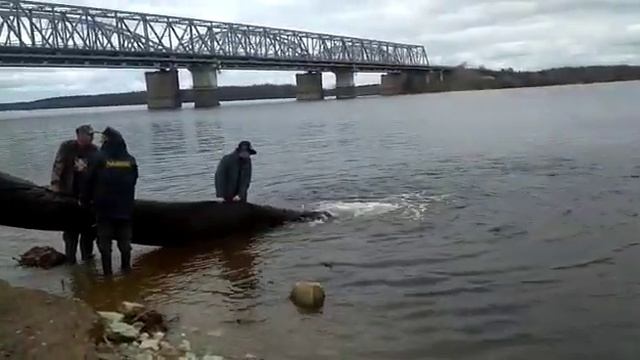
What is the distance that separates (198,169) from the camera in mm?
29828

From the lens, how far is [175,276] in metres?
11.5

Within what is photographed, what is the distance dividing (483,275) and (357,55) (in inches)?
7022

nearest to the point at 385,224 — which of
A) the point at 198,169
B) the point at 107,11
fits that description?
the point at 198,169

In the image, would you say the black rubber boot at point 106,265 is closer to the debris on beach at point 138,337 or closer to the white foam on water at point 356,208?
the debris on beach at point 138,337

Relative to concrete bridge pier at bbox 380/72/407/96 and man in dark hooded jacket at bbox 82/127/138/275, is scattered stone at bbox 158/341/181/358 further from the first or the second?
concrete bridge pier at bbox 380/72/407/96

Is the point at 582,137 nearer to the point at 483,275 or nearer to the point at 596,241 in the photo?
the point at 596,241

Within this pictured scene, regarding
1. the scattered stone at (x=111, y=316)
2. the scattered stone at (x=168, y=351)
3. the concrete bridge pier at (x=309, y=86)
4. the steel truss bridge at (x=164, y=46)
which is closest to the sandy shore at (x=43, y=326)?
the scattered stone at (x=111, y=316)

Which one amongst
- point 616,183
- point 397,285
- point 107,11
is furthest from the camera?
point 107,11

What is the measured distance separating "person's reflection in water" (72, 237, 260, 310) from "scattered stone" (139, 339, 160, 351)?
1.85 m

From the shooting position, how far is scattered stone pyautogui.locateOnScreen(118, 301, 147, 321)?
28.7 feet

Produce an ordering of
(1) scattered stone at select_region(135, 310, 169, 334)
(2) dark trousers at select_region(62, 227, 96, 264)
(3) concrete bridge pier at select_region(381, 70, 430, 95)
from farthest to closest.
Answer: (3) concrete bridge pier at select_region(381, 70, 430, 95) → (2) dark trousers at select_region(62, 227, 96, 264) → (1) scattered stone at select_region(135, 310, 169, 334)

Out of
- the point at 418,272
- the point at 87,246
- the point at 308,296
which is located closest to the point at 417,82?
the point at 87,246

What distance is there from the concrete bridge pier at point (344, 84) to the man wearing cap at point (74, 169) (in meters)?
159

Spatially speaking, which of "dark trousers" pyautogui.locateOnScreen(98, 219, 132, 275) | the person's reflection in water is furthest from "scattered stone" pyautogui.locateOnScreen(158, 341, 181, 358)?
"dark trousers" pyautogui.locateOnScreen(98, 219, 132, 275)
